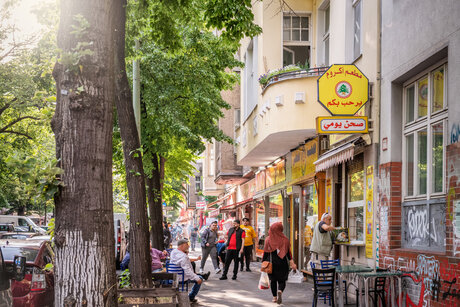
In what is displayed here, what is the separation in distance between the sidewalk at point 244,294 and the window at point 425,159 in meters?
3.46

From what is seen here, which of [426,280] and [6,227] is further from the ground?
[426,280]

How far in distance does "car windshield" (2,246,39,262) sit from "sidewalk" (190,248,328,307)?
4005mm

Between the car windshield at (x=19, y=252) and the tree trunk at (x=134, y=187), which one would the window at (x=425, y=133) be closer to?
the tree trunk at (x=134, y=187)

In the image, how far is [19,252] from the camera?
10570mm

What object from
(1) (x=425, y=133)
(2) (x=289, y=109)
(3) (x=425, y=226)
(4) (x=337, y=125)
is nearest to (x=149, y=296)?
(3) (x=425, y=226)

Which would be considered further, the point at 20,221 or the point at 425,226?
the point at 20,221

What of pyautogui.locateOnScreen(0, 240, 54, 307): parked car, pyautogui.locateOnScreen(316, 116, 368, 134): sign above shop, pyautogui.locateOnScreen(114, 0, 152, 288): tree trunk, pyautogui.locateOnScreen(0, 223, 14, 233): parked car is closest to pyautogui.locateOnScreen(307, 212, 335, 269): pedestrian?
pyautogui.locateOnScreen(316, 116, 368, 134): sign above shop

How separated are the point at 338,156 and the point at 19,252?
6.67 metres

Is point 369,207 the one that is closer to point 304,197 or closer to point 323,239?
point 323,239

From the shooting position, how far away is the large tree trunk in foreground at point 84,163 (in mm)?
4505

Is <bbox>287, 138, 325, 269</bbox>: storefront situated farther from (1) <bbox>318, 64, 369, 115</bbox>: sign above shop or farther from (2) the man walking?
(1) <bbox>318, 64, 369, 115</bbox>: sign above shop

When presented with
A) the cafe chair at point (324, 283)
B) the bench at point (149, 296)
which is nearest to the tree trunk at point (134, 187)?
the bench at point (149, 296)

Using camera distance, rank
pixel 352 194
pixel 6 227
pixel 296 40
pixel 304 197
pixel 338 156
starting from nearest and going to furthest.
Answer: pixel 338 156, pixel 352 194, pixel 296 40, pixel 304 197, pixel 6 227

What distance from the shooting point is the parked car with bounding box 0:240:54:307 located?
9828mm
